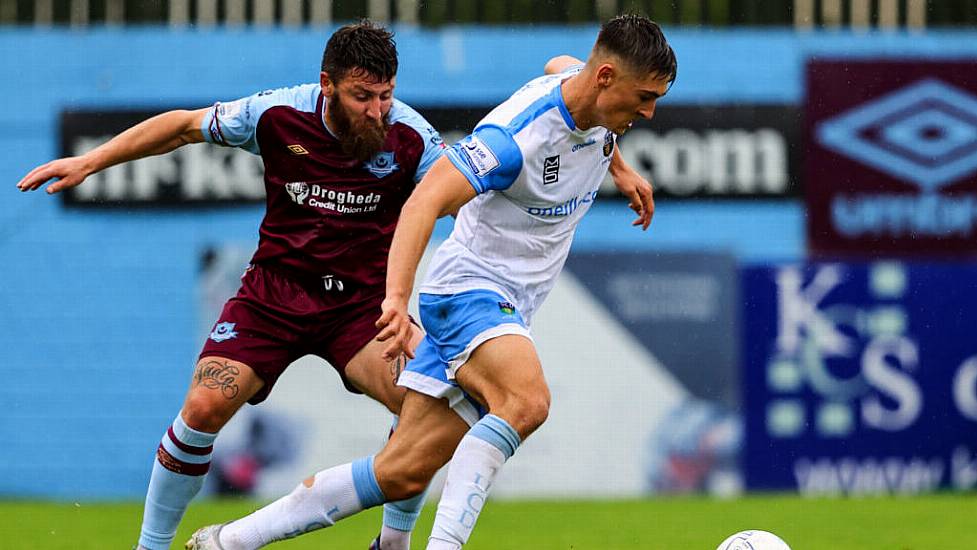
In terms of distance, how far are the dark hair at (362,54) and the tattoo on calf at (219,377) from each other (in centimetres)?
113

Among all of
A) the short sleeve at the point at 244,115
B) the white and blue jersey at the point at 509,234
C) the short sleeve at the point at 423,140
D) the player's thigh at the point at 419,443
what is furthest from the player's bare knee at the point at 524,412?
the short sleeve at the point at 244,115

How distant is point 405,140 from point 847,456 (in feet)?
17.5

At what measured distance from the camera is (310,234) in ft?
19.0

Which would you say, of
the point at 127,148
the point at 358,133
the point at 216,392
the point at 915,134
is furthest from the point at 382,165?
the point at 915,134

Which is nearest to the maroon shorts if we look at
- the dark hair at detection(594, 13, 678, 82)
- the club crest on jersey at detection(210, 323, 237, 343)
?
the club crest on jersey at detection(210, 323, 237, 343)

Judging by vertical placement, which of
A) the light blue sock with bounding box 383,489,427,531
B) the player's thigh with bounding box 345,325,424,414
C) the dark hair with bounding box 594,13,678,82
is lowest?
the light blue sock with bounding box 383,489,427,531

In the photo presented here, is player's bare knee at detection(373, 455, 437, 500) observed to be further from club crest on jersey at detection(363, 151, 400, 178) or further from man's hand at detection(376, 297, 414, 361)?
club crest on jersey at detection(363, 151, 400, 178)

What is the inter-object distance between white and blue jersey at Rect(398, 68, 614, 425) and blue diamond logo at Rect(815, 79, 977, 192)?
5361mm

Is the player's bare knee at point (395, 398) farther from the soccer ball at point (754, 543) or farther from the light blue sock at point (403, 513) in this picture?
the soccer ball at point (754, 543)

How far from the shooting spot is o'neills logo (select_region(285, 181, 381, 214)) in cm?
574

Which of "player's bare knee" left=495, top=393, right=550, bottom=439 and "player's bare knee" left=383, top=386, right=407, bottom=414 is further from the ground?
"player's bare knee" left=495, top=393, right=550, bottom=439

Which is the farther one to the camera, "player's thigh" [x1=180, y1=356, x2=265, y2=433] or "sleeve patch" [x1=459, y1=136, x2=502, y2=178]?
"player's thigh" [x1=180, y1=356, x2=265, y2=433]

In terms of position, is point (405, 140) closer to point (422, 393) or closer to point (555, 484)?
point (422, 393)

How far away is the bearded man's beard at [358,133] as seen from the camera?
5.66m
